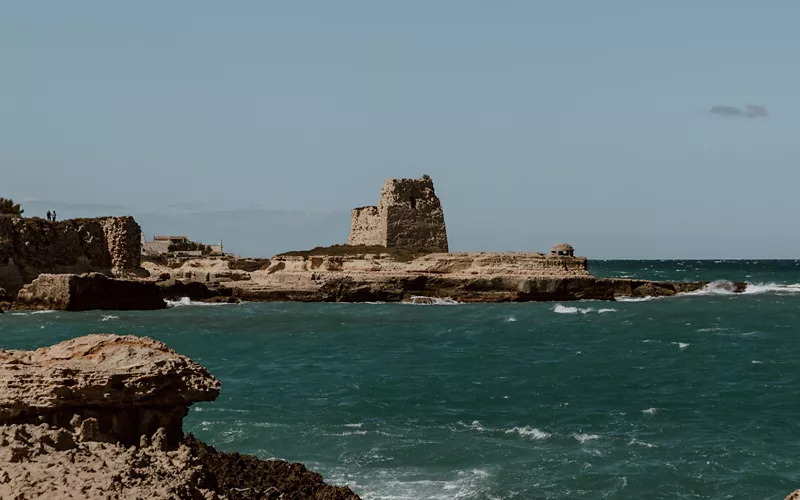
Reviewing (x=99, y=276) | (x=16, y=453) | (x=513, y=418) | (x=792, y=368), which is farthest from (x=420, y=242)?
(x=16, y=453)

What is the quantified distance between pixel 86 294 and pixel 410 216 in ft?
97.7

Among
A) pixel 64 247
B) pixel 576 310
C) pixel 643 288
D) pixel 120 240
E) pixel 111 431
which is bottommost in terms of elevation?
pixel 576 310

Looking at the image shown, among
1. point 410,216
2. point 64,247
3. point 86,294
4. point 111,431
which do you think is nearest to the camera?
point 111,431

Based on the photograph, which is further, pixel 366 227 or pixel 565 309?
pixel 366 227

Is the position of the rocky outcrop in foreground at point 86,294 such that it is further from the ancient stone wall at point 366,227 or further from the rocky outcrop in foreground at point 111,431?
the rocky outcrop in foreground at point 111,431

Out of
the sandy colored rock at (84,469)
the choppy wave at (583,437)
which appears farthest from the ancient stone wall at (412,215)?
the sandy colored rock at (84,469)

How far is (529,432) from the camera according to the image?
1975 cm

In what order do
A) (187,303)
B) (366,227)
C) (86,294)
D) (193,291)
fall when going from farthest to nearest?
(366,227) < (193,291) < (187,303) < (86,294)

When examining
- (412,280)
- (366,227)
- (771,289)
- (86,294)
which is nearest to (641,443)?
(86,294)

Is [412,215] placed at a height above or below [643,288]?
above

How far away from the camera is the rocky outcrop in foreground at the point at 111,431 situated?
23.9 ft

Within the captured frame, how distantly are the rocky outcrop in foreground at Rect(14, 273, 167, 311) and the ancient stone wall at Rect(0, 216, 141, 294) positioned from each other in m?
3.42

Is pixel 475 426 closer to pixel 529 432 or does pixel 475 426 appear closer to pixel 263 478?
pixel 529 432

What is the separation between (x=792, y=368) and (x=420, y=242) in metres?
46.1
